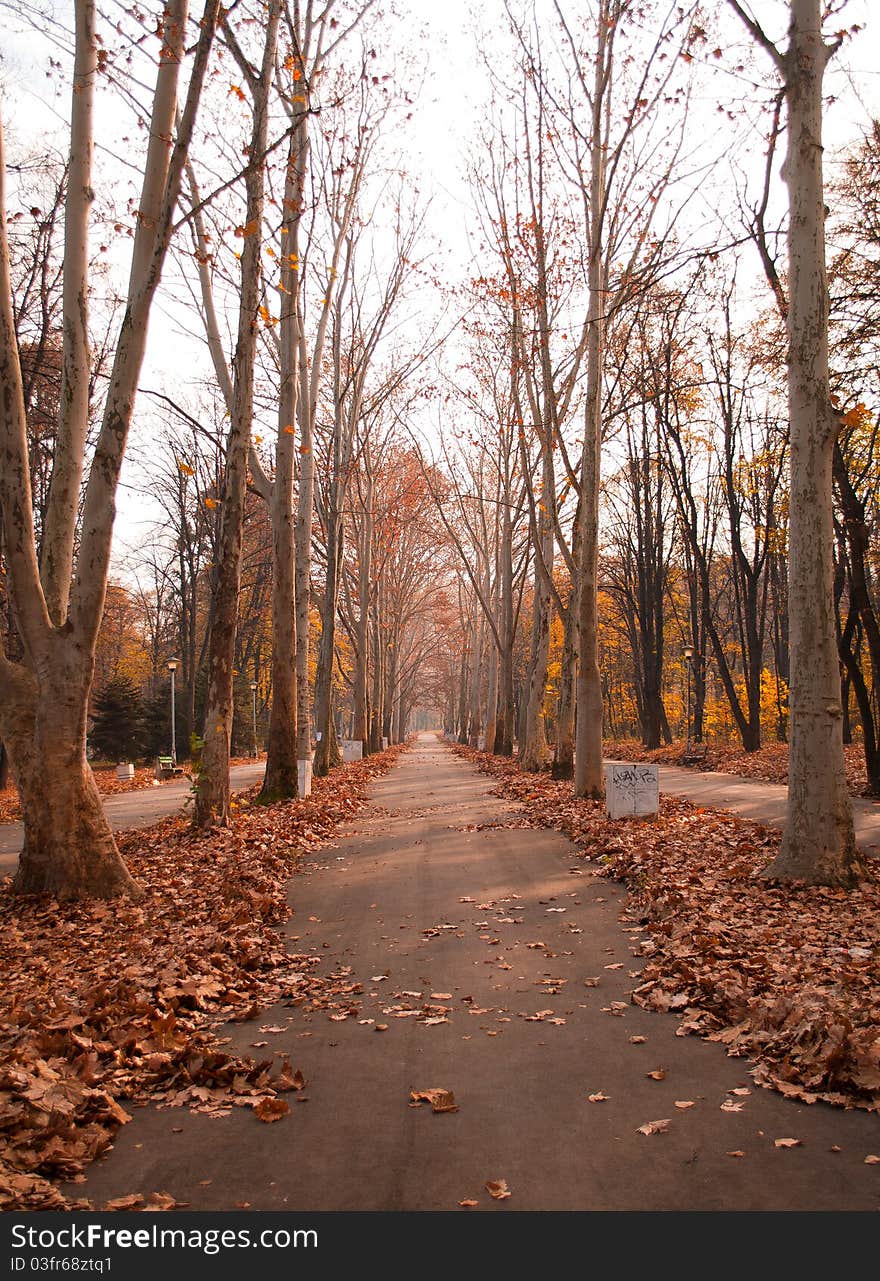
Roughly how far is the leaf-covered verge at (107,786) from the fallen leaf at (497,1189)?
1400 cm

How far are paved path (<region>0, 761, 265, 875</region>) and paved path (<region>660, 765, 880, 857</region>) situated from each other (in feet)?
28.8

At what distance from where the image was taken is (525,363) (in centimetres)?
2142

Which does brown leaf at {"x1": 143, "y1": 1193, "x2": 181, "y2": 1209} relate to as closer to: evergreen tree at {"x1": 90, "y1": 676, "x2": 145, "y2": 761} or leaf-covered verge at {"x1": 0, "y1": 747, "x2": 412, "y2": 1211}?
leaf-covered verge at {"x1": 0, "y1": 747, "x2": 412, "y2": 1211}

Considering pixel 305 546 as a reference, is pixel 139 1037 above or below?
below

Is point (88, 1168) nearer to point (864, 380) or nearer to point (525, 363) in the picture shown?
point (864, 380)

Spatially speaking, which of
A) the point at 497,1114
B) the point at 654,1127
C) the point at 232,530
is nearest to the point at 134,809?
the point at 232,530

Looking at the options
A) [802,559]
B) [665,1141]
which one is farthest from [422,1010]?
[802,559]

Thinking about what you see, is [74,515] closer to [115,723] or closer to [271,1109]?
[271,1109]

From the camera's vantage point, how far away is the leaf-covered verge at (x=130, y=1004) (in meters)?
3.62

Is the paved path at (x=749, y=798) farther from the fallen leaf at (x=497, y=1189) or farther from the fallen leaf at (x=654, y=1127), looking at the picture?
the fallen leaf at (x=497, y=1189)

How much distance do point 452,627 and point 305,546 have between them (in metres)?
56.4

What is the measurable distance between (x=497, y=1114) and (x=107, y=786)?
23.5m

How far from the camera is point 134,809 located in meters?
17.8

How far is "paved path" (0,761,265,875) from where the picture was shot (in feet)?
39.5
